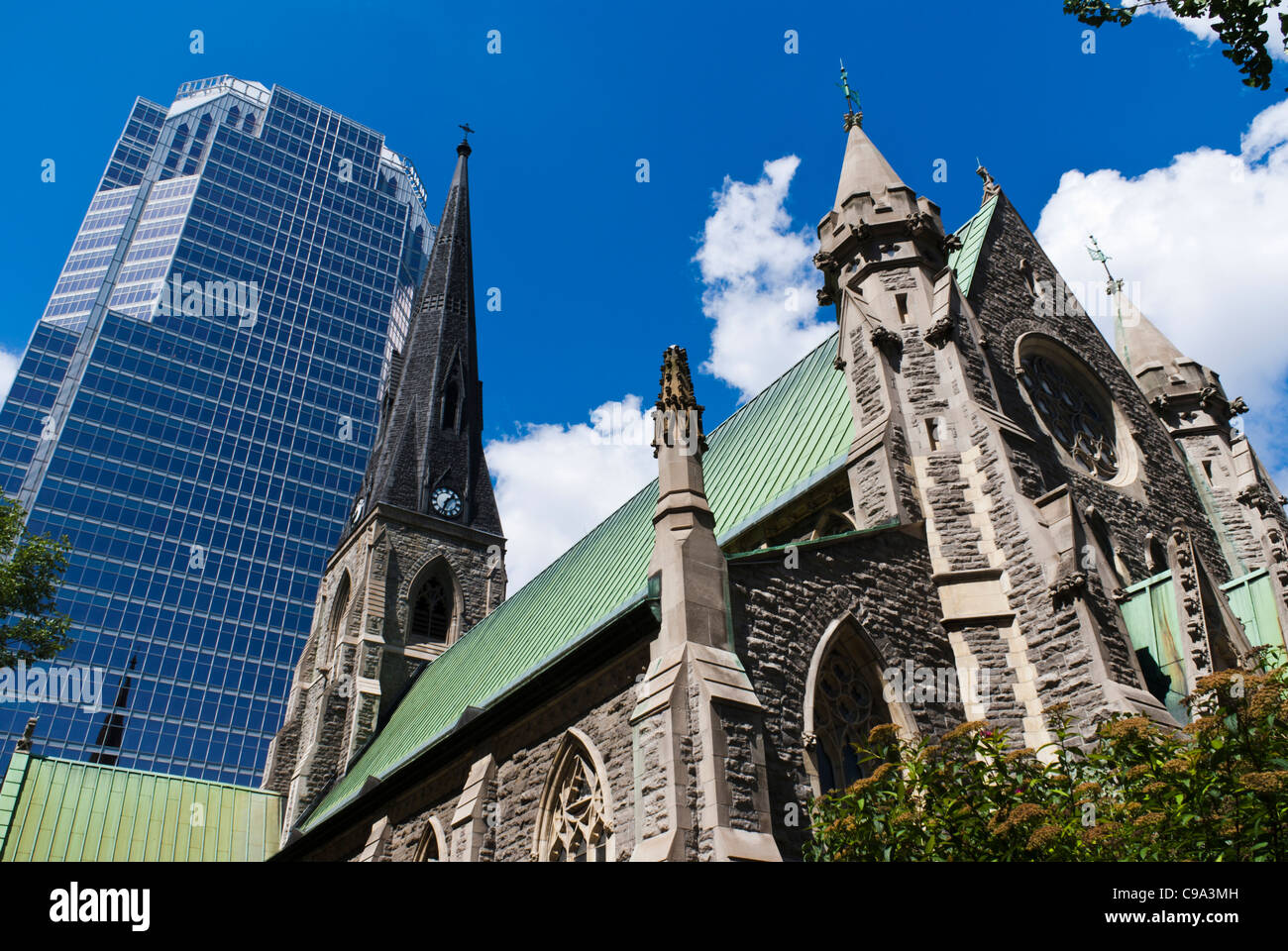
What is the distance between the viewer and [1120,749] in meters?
7.21

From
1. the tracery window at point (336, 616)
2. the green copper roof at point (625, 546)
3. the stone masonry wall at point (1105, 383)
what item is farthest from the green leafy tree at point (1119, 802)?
the tracery window at point (336, 616)

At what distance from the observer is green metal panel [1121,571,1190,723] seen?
11.4 m

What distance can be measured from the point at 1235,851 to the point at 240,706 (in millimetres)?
66300

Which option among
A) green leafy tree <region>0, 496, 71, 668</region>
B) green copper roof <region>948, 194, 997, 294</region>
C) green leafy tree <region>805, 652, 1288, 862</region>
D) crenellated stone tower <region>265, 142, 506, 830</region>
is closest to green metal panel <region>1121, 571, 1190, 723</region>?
green leafy tree <region>805, 652, 1288, 862</region>

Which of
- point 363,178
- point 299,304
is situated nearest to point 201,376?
point 299,304

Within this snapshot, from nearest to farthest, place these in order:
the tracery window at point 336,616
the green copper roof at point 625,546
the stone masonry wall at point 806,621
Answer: the stone masonry wall at point 806,621, the green copper roof at point 625,546, the tracery window at point 336,616

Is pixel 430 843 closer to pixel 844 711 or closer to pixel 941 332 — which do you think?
pixel 844 711

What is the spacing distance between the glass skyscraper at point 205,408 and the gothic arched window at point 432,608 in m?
38.2

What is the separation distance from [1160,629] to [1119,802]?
4699 millimetres

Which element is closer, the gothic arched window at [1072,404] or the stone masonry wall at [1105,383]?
the stone masonry wall at [1105,383]

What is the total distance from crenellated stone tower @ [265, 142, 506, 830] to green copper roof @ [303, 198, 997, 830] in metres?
2.56

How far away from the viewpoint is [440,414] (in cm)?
3516

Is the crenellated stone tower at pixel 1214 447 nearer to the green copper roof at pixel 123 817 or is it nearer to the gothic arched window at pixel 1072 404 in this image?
the gothic arched window at pixel 1072 404

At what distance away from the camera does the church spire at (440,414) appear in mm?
32375
